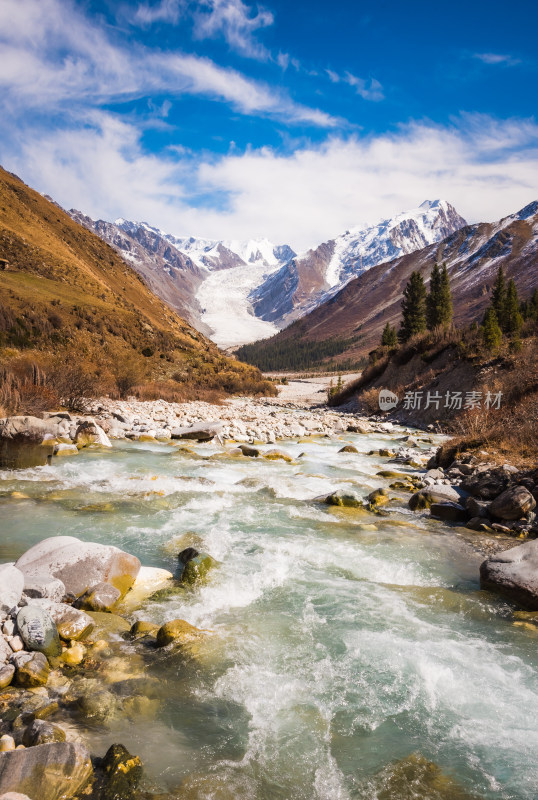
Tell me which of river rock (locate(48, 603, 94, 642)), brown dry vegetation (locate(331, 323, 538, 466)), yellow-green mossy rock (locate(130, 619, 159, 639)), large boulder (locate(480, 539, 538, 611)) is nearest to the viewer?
river rock (locate(48, 603, 94, 642))

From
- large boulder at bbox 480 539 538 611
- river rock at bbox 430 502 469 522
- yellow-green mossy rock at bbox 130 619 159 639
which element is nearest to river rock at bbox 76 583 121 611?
yellow-green mossy rock at bbox 130 619 159 639

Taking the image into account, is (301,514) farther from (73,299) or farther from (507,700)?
(73,299)

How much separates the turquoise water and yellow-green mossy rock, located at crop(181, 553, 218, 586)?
9.1 inches

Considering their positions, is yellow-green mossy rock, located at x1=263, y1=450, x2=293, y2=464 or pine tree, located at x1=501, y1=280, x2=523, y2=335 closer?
yellow-green mossy rock, located at x1=263, y1=450, x2=293, y2=464

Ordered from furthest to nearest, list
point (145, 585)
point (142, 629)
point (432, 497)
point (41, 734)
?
point (432, 497) < point (145, 585) < point (142, 629) < point (41, 734)

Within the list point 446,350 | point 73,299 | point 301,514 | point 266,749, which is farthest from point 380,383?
point 266,749

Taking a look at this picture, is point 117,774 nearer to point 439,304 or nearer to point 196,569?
point 196,569

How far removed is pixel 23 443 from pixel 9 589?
10154 mm

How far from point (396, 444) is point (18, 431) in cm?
1800

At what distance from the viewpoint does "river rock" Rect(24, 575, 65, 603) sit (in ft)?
17.4

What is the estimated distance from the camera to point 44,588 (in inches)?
214

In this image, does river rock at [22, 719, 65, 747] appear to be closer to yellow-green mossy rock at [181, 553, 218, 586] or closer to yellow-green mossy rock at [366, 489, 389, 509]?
yellow-green mossy rock at [181, 553, 218, 586]

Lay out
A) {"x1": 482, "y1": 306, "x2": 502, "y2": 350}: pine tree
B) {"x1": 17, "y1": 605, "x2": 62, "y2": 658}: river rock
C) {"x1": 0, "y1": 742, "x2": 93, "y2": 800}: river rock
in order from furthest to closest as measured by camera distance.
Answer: {"x1": 482, "y1": 306, "x2": 502, "y2": 350}: pine tree → {"x1": 17, "y1": 605, "x2": 62, "y2": 658}: river rock → {"x1": 0, "y1": 742, "x2": 93, "y2": 800}: river rock

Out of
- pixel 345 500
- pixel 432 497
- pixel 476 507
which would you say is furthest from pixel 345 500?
pixel 476 507
